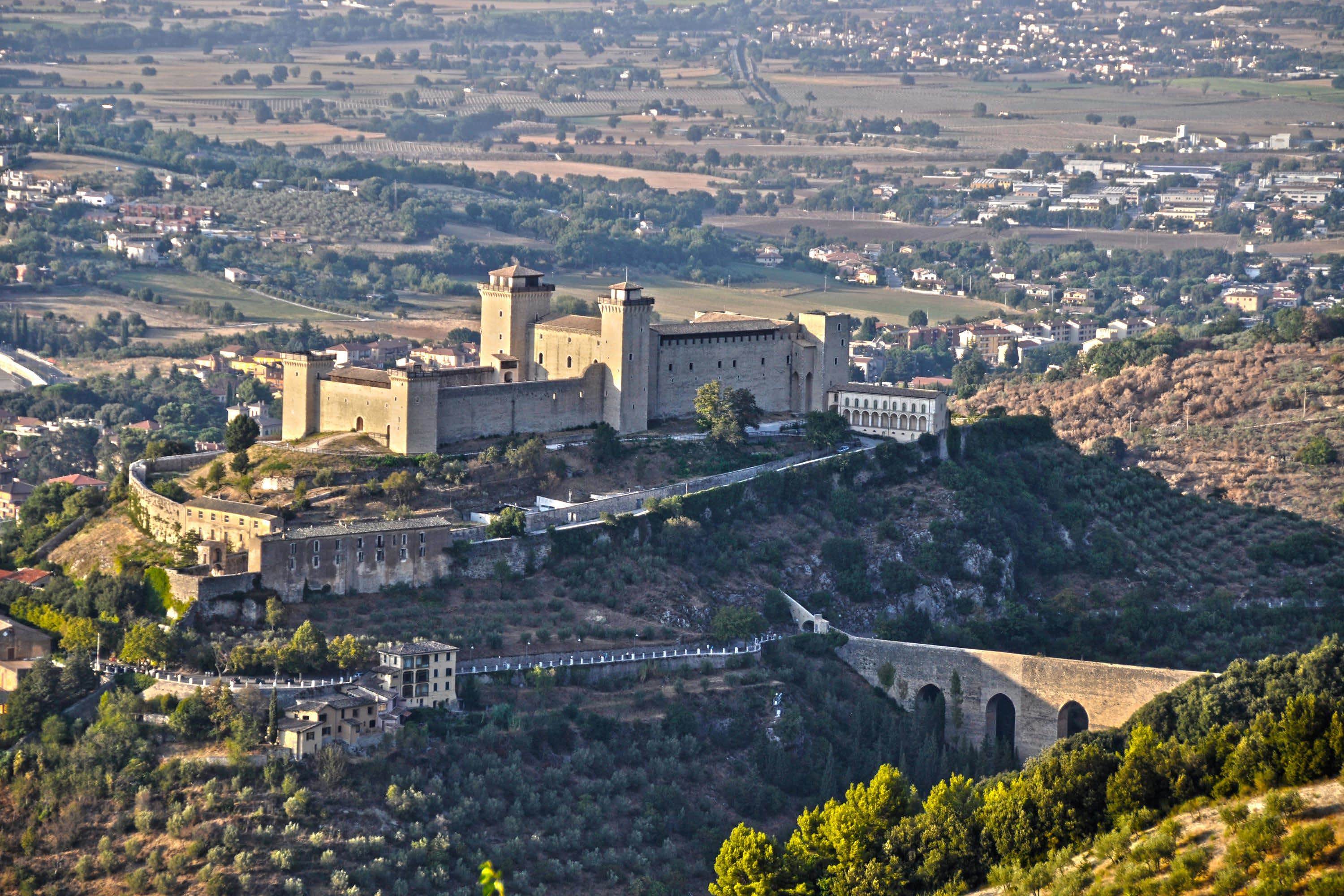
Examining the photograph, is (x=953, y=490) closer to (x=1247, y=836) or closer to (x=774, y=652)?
(x=774, y=652)

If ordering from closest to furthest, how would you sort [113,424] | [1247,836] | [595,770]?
[1247,836] < [595,770] < [113,424]

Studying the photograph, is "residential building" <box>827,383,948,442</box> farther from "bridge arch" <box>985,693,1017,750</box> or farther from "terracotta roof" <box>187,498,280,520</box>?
"terracotta roof" <box>187,498,280,520</box>

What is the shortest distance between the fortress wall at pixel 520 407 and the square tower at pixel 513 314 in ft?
6.24

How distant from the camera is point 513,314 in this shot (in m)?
56.9

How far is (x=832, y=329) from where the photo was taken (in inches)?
2405

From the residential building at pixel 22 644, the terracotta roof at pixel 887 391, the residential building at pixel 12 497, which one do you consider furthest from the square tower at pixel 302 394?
the residential building at pixel 12 497

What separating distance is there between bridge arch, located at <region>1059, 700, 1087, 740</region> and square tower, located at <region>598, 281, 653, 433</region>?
1284 centimetres

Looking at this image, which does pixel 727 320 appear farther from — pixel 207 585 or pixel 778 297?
pixel 778 297

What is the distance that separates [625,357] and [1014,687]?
12432 mm

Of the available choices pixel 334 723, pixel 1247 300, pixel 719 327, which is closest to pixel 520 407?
pixel 719 327

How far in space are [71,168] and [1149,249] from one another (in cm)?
5642

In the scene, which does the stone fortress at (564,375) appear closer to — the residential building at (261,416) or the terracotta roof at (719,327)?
the terracotta roof at (719,327)

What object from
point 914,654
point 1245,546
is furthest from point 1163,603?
point 914,654

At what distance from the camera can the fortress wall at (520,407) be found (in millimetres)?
53281
